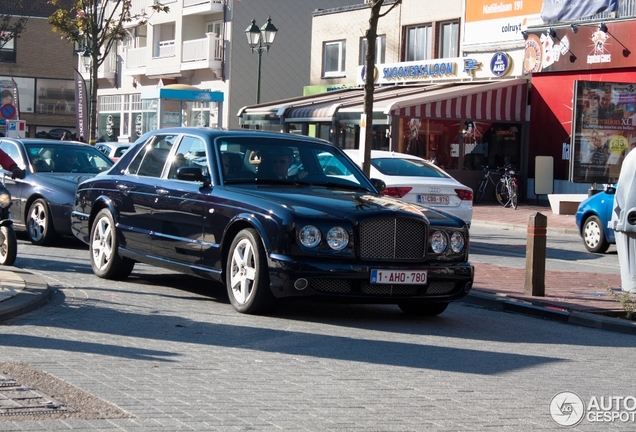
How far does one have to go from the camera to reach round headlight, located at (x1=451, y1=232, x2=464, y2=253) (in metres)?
9.23

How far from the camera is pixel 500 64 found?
3256cm

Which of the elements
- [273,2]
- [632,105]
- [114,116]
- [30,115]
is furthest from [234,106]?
[30,115]

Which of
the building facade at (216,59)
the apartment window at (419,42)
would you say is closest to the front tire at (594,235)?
the apartment window at (419,42)

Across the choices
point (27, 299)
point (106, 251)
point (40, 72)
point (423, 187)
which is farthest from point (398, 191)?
point (40, 72)

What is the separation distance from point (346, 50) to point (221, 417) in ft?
117

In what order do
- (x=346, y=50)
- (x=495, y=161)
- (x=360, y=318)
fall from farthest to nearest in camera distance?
(x=346, y=50) < (x=495, y=161) < (x=360, y=318)

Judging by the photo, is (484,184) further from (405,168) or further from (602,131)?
(405,168)

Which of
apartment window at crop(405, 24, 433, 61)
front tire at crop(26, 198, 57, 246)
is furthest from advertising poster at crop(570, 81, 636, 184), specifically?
front tire at crop(26, 198, 57, 246)

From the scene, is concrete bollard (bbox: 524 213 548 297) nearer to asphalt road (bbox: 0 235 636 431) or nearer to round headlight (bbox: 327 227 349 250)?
asphalt road (bbox: 0 235 636 431)

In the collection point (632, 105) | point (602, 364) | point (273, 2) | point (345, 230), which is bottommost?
point (602, 364)

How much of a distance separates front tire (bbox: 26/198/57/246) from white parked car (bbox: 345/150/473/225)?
502 cm

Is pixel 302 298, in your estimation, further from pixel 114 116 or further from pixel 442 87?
pixel 114 116

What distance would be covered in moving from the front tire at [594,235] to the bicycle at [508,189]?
10.7 metres

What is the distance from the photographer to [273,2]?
46.1 m
